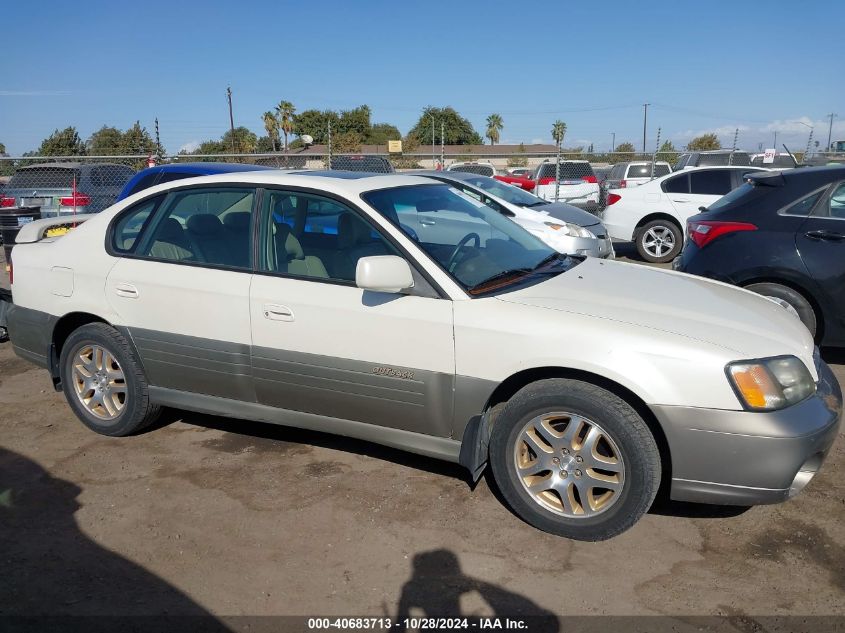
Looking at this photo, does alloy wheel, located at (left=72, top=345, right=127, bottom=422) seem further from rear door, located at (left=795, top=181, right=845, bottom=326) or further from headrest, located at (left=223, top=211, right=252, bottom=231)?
rear door, located at (left=795, top=181, right=845, bottom=326)

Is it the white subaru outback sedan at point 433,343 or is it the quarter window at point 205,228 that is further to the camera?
the quarter window at point 205,228

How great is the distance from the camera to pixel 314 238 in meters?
3.85

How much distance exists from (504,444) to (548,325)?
1.99 feet

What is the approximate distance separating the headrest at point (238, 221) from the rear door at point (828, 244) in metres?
4.16

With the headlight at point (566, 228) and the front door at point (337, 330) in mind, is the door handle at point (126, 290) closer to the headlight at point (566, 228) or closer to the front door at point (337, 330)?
the front door at point (337, 330)

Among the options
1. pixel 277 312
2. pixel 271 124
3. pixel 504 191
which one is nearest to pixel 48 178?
pixel 504 191

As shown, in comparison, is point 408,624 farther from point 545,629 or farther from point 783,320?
point 783,320

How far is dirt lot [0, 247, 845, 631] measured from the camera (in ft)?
9.31

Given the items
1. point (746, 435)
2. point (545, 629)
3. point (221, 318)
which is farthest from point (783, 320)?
point (221, 318)

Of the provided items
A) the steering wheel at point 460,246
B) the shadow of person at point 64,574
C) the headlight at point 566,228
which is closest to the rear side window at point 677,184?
the headlight at point 566,228

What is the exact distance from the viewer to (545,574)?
2996 mm

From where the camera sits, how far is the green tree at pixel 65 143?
3356cm

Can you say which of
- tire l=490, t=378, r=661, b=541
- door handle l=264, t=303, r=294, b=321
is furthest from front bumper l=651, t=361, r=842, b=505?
door handle l=264, t=303, r=294, b=321

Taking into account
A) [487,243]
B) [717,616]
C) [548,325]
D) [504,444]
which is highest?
[487,243]
